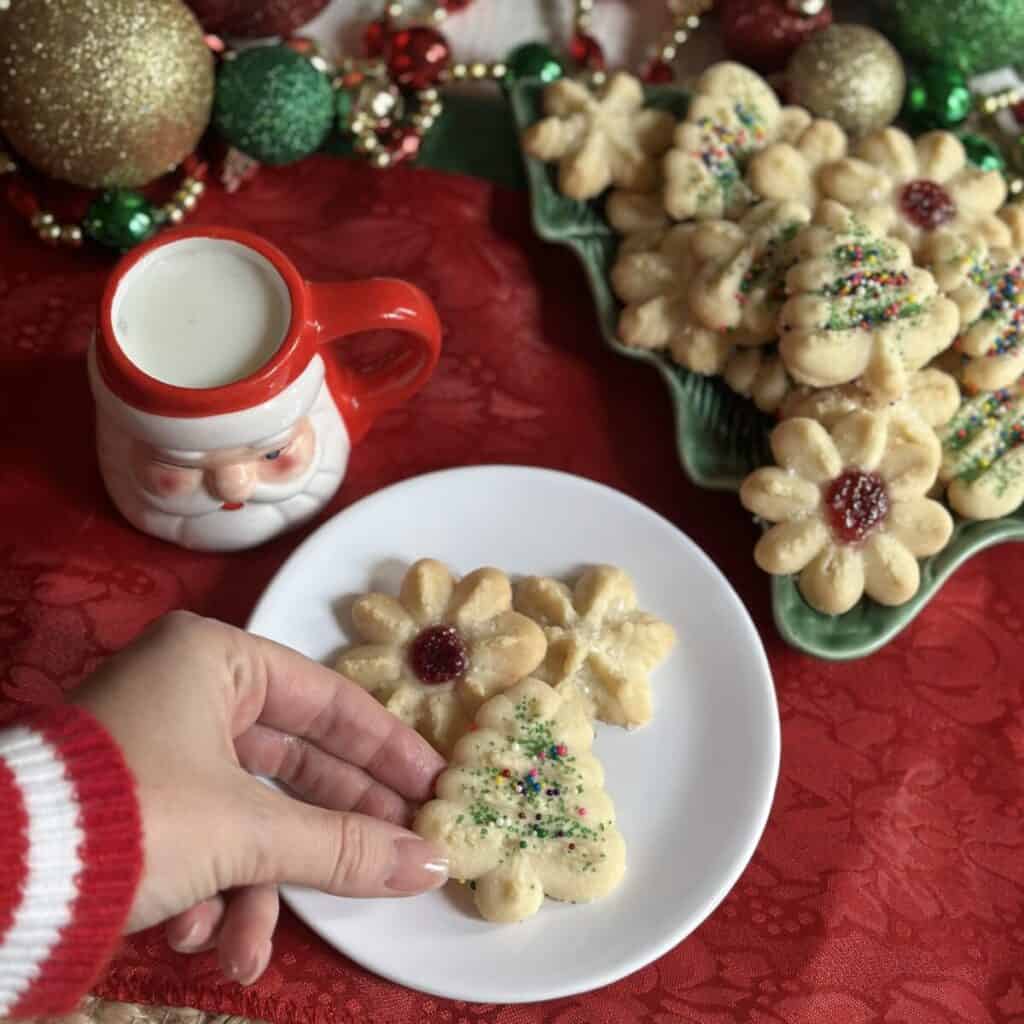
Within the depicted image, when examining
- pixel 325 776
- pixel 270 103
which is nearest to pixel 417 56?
pixel 270 103

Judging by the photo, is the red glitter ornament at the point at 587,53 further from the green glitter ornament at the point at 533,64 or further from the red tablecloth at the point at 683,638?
the red tablecloth at the point at 683,638

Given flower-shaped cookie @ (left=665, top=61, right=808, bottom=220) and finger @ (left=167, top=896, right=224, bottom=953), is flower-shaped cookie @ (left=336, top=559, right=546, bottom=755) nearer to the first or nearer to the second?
finger @ (left=167, top=896, right=224, bottom=953)

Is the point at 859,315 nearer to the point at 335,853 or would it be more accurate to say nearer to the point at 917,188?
the point at 917,188

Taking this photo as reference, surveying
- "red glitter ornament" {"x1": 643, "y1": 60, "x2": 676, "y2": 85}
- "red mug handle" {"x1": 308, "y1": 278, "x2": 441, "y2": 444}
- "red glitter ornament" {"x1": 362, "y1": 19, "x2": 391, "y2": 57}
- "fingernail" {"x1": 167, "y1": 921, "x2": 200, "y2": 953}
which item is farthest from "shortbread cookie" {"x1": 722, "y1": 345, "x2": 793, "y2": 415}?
"fingernail" {"x1": 167, "y1": 921, "x2": 200, "y2": 953}

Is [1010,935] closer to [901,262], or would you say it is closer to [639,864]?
[639,864]

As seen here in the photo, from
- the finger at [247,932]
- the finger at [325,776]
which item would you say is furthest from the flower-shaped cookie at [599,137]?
the finger at [247,932]
